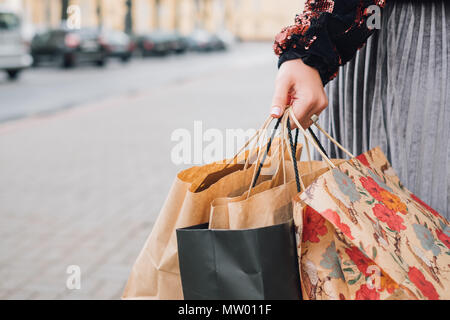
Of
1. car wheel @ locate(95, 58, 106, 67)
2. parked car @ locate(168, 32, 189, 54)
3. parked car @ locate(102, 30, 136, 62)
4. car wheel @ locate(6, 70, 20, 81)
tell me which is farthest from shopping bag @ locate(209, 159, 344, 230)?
parked car @ locate(168, 32, 189, 54)

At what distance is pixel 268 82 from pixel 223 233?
587 inches

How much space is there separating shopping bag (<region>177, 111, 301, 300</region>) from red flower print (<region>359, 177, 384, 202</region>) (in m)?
0.21

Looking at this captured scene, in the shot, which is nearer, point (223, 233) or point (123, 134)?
point (223, 233)

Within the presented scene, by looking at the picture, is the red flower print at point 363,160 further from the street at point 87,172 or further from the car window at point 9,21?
the car window at point 9,21

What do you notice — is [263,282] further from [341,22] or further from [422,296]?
[341,22]

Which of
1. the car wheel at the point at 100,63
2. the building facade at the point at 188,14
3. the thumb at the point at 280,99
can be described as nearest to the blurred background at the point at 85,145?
the car wheel at the point at 100,63

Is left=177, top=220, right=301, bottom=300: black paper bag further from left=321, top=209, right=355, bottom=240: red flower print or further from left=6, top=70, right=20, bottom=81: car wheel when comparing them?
left=6, top=70, right=20, bottom=81: car wheel

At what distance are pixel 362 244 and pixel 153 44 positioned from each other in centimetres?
2978

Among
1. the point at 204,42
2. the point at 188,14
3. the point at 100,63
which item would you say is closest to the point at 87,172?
the point at 100,63

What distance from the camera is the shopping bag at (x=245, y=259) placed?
1.24 meters

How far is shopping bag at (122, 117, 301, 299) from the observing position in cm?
136

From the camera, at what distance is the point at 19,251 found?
3.78 meters
